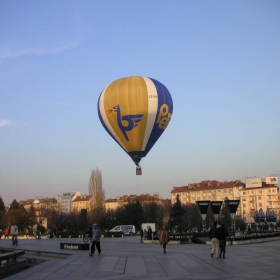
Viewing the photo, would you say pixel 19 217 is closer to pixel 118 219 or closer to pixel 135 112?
pixel 118 219

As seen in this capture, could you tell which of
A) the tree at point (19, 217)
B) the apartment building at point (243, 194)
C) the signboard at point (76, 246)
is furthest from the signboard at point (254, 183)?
the signboard at point (76, 246)

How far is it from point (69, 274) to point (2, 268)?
8.11ft

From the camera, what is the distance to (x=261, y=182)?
141 m

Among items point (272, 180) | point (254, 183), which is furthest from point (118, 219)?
point (254, 183)

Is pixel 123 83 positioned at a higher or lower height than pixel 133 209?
higher

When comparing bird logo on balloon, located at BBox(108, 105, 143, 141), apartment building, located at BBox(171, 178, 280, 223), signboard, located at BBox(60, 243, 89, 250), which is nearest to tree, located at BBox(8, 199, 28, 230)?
apartment building, located at BBox(171, 178, 280, 223)

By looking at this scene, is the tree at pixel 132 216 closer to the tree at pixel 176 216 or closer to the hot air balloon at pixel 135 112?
the tree at pixel 176 216

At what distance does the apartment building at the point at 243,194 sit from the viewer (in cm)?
14012

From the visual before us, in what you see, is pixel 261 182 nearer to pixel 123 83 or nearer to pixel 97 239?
pixel 123 83

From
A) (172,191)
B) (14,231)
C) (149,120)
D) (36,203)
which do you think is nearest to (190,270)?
(14,231)

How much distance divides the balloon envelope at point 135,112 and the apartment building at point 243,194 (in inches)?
4048

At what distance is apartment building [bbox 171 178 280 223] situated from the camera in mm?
140125

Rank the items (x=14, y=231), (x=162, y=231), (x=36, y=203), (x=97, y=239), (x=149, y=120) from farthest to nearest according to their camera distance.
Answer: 1. (x=36, y=203)
2. (x=149, y=120)
3. (x=14, y=231)
4. (x=162, y=231)
5. (x=97, y=239)

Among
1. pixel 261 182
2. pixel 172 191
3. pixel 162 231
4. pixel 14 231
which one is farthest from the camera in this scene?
pixel 172 191
